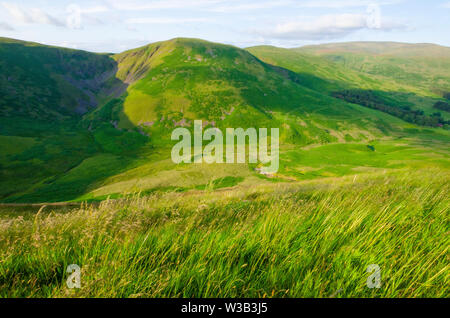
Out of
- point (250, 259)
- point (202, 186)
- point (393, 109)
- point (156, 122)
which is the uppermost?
point (393, 109)

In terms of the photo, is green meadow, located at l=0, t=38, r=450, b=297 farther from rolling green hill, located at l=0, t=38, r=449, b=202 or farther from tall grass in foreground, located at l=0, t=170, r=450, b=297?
rolling green hill, located at l=0, t=38, r=449, b=202

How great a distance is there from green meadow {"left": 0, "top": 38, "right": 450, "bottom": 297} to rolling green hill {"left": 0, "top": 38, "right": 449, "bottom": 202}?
89 centimetres

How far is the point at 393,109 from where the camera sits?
166 m

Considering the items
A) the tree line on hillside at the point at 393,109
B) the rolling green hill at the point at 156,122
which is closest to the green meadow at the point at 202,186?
the rolling green hill at the point at 156,122

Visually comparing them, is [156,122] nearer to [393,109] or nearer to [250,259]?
[250,259]

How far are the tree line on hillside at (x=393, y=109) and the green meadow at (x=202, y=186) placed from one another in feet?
6.37

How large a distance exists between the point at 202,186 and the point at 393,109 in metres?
171

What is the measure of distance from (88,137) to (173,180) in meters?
64.7

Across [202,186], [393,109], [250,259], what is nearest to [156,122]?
[202,186]

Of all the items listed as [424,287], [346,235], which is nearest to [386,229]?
[346,235]

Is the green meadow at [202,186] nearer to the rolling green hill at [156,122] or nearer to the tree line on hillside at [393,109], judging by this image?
the rolling green hill at [156,122]

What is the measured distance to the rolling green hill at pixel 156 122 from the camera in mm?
66562

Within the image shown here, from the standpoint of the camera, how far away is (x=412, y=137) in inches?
4641
